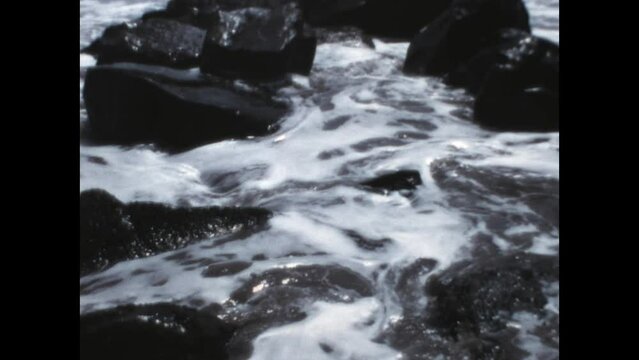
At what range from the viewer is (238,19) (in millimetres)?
6105

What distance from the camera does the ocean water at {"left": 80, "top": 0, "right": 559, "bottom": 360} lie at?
2.83 metres

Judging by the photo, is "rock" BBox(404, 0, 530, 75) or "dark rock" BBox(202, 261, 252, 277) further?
"rock" BBox(404, 0, 530, 75)

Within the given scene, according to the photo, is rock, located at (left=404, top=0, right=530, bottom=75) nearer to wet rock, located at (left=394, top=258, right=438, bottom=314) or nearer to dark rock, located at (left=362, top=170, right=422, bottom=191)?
dark rock, located at (left=362, top=170, right=422, bottom=191)

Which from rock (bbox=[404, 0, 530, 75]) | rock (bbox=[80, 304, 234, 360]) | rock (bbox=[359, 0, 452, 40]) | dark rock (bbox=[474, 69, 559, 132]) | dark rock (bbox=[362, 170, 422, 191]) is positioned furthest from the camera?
rock (bbox=[359, 0, 452, 40])

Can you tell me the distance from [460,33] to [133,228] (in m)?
3.92

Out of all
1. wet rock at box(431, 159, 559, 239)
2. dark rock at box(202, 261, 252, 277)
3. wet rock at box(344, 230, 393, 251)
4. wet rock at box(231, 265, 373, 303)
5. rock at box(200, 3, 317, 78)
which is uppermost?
rock at box(200, 3, 317, 78)

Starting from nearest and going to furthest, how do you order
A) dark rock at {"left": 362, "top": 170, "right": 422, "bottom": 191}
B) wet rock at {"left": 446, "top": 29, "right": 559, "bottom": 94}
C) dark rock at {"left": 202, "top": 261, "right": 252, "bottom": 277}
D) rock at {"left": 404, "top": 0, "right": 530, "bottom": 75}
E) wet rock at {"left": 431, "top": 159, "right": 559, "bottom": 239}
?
1. dark rock at {"left": 202, "top": 261, "right": 252, "bottom": 277}
2. wet rock at {"left": 431, "top": 159, "right": 559, "bottom": 239}
3. dark rock at {"left": 362, "top": 170, "right": 422, "bottom": 191}
4. wet rock at {"left": 446, "top": 29, "right": 559, "bottom": 94}
5. rock at {"left": 404, "top": 0, "right": 530, "bottom": 75}

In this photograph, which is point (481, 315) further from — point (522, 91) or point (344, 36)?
point (344, 36)

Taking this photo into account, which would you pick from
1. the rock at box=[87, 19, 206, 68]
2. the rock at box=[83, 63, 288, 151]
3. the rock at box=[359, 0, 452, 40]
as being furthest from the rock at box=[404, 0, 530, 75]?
the rock at box=[87, 19, 206, 68]

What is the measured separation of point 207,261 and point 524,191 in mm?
1869

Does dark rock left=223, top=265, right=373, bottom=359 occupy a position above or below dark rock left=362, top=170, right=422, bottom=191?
below

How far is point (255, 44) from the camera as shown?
19.5 ft

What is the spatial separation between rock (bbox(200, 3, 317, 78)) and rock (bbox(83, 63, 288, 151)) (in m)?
0.67
